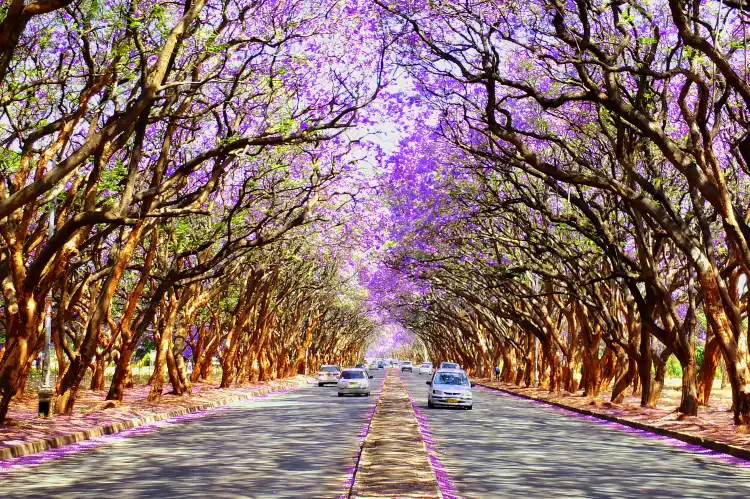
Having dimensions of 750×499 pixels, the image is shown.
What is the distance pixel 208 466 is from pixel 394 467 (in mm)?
2788

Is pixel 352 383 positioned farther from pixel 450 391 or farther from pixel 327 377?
pixel 327 377

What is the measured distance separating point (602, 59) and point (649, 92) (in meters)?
2.54

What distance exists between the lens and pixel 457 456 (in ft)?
50.6

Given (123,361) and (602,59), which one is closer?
(602,59)

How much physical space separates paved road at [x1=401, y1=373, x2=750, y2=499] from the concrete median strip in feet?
1.51

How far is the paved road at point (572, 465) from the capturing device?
11.4m

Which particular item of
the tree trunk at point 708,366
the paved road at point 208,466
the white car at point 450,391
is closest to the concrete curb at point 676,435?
the white car at point 450,391

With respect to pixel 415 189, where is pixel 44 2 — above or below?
below

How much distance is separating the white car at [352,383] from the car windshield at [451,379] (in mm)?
10794

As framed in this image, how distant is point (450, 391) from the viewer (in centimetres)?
3244

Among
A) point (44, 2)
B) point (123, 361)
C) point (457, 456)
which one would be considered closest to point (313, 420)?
point (123, 361)

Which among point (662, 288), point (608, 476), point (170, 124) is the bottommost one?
point (608, 476)

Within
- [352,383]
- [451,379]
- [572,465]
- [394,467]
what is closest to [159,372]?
[451,379]

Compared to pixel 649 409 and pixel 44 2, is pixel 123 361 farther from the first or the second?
pixel 44 2
